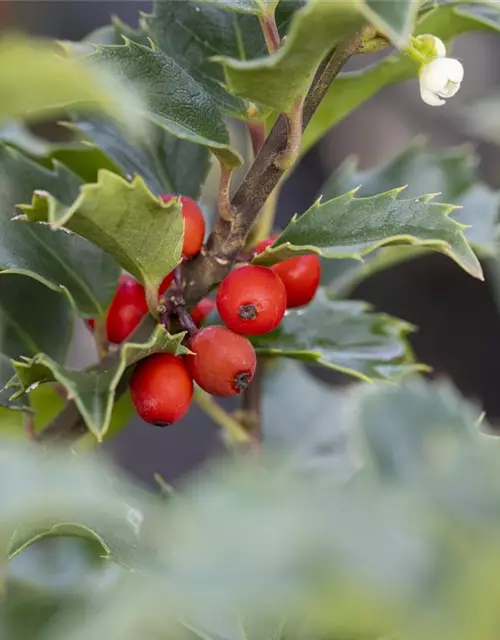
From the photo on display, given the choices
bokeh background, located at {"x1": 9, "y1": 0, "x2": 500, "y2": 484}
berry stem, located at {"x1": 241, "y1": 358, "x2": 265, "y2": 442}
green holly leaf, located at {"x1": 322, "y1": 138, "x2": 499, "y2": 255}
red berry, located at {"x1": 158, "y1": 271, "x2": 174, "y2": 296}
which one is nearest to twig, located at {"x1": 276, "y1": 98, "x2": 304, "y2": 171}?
red berry, located at {"x1": 158, "y1": 271, "x2": 174, "y2": 296}

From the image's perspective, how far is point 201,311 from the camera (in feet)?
1.82

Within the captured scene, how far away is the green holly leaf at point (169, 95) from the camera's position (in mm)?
448

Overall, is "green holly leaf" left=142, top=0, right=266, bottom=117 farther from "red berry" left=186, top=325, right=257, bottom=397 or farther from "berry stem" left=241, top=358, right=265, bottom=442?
"berry stem" left=241, top=358, right=265, bottom=442

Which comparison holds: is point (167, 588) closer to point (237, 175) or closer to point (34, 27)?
point (237, 175)

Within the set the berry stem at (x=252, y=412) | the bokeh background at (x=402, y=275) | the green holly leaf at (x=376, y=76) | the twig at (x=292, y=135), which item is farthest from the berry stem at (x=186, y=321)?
→ the bokeh background at (x=402, y=275)

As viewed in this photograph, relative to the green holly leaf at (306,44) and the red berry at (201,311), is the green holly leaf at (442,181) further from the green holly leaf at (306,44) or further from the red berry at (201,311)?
the green holly leaf at (306,44)

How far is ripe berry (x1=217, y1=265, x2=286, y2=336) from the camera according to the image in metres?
0.46

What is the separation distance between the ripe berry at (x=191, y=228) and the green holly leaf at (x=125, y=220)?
4cm

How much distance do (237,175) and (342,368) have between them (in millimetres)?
379

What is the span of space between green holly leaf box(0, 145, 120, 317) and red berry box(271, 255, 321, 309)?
0.46ft

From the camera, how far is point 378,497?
235mm

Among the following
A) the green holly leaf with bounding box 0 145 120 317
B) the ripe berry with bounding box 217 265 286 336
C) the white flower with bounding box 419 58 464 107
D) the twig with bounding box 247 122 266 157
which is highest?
the white flower with bounding box 419 58 464 107

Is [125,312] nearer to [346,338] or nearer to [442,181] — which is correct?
[346,338]

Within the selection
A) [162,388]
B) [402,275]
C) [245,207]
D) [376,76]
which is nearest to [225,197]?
[245,207]
